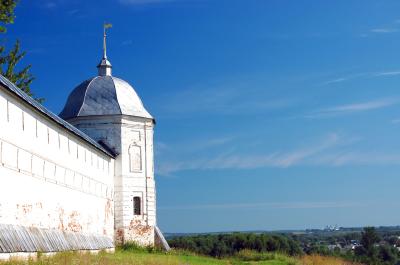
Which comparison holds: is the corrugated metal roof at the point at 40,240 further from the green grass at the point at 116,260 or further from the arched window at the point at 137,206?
the arched window at the point at 137,206

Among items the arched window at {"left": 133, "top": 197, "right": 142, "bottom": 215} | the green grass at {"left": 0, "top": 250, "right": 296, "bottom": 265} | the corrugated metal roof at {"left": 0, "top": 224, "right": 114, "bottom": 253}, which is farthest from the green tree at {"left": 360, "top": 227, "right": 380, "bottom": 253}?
the corrugated metal roof at {"left": 0, "top": 224, "right": 114, "bottom": 253}

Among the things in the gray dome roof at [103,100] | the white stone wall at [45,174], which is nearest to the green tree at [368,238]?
the gray dome roof at [103,100]

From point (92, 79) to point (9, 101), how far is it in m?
15.9

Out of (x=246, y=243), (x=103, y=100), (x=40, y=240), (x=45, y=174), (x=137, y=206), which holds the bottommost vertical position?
(x=246, y=243)

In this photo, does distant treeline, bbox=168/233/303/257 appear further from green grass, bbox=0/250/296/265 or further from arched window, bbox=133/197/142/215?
green grass, bbox=0/250/296/265

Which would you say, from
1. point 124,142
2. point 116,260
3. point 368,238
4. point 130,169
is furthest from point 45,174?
point 368,238

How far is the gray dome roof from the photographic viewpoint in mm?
28219

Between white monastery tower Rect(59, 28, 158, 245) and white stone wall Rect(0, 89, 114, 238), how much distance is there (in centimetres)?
367

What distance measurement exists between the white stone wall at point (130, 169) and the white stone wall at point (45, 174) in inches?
142

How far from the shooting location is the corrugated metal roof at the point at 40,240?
42.2 ft

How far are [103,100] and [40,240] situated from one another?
13866mm

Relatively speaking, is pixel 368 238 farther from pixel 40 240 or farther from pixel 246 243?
pixel 40 240

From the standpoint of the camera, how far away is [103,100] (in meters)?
28.5

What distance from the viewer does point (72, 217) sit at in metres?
19.0
